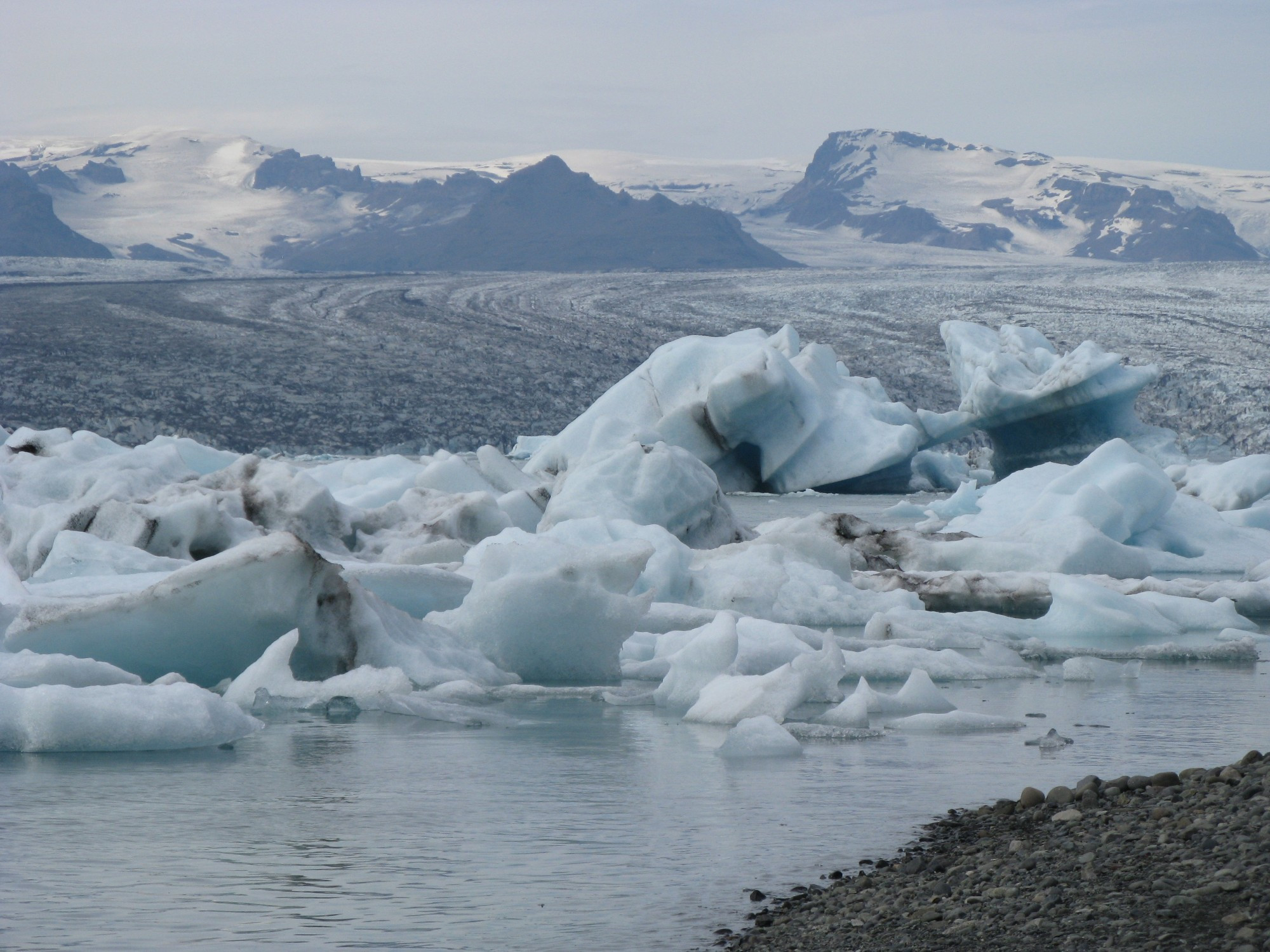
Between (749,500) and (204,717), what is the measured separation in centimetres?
1031

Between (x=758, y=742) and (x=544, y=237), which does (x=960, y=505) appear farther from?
(x=544, y=237)

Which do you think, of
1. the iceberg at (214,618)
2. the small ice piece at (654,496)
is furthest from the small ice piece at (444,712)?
the small ice piece at (654,496)

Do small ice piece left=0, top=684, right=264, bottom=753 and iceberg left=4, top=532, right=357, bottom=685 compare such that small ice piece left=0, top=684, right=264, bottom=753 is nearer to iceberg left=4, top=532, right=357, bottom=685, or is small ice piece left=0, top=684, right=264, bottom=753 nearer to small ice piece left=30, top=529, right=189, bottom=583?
iceberg left=4, top=532, right=357, bottom=685

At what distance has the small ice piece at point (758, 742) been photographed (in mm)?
3633

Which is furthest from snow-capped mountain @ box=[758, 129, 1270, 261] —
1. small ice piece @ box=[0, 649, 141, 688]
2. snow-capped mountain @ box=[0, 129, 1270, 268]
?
small ice piece @ box=[0, 649, 141, 688]

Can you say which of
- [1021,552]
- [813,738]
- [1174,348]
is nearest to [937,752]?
[813,738]

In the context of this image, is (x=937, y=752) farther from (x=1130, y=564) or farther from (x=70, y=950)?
(x=1130, y=564)

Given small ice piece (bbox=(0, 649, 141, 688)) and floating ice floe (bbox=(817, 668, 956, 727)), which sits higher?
small ice piece (bbox=(0, 649, 141, 688))

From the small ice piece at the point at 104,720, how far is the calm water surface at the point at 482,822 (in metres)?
0.05

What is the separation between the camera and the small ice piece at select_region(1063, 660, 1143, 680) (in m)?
5.12

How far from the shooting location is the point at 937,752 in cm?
372

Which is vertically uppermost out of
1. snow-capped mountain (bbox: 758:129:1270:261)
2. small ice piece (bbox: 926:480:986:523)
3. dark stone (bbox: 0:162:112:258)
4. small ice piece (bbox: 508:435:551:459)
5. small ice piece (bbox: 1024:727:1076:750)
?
snow-capped mountain (bbox: 758:129:1270:261)

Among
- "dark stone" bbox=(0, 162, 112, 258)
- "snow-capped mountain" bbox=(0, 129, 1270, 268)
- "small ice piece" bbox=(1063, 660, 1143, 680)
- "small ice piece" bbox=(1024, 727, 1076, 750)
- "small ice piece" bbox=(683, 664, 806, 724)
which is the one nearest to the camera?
"small ice piece" bbox=(1024, 727, 1076, 750)

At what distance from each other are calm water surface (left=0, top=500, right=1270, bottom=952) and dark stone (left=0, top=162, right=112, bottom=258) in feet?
223
